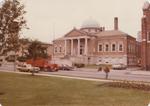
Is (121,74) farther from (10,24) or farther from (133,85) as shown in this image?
(10,24)

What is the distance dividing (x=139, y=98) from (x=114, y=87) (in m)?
5.31

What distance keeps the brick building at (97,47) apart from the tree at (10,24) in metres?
5.61

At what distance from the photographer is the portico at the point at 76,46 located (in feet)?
172

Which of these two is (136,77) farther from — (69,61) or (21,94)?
(69,61)

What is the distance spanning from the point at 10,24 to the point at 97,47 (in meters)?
31.4

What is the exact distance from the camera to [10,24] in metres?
19.0

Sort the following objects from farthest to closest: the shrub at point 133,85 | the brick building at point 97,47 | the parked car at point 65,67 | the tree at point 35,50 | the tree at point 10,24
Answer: the parked car at point 65,67
the tree at point 35,50
the brick building at point 97,47
the shrub at point 133,85
the tree at point 10,24

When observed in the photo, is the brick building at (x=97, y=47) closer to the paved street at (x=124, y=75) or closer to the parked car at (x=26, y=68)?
the paved street at (x=124, y=75)

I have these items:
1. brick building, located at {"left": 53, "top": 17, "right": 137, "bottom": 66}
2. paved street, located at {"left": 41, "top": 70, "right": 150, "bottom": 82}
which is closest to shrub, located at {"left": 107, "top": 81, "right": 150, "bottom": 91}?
brick building, located at {"left": 53, "top": 17, "right": 137, "bottom": 66}

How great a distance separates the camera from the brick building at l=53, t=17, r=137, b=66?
2642cm

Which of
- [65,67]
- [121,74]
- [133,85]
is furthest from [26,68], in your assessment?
[133,85]

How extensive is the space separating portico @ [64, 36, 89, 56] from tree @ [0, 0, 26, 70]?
2871cm

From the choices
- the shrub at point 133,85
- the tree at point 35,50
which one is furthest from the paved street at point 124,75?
the shrub at point 133,85

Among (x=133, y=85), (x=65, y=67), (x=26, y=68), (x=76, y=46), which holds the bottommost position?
(x=133, y=85)
